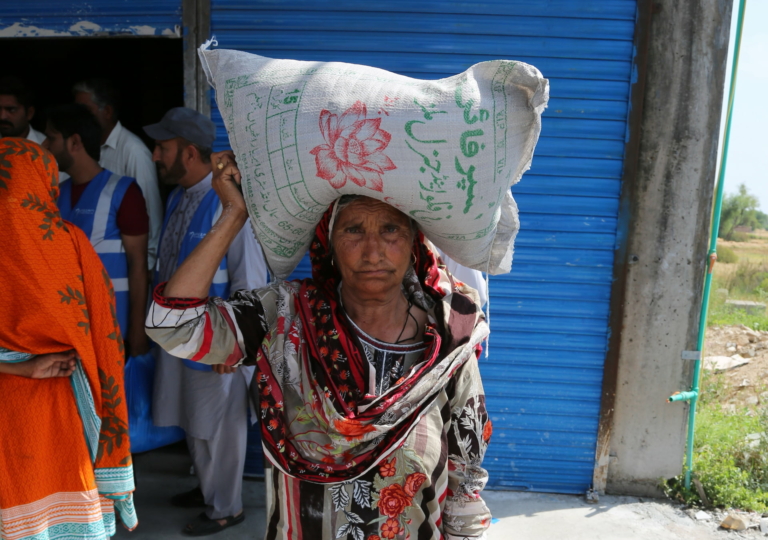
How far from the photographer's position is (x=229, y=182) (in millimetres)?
1712

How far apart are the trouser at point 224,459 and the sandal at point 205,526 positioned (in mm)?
26

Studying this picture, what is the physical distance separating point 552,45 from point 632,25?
0.45 metres

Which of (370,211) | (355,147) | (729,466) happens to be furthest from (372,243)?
(729,466)

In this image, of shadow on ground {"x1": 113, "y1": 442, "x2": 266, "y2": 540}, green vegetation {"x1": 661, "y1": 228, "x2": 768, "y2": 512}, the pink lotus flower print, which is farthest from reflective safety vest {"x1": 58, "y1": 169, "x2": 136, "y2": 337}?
green vegetation {"x1": 661, "y1": 228, "x2": 768, "y2": 512}

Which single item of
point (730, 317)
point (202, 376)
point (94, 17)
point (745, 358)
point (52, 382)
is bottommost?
point (745, 358)

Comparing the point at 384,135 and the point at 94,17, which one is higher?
the point at 94,17

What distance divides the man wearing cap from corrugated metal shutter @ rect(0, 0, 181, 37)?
655mm

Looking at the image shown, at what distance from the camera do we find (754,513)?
3.53 meters

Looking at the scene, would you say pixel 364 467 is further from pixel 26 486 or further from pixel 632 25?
pixel 632 25

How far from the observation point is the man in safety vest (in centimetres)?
305

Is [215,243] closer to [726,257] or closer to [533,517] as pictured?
[533,517]

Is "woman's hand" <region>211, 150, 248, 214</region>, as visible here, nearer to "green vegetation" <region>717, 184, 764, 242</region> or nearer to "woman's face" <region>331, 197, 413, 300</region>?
"woman's face" <region>331, 197, 413, 300</region>

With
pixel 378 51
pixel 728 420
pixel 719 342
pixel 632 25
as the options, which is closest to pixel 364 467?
pixel 378 51

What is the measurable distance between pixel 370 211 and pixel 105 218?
1910 mm
